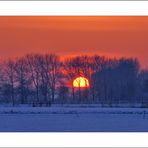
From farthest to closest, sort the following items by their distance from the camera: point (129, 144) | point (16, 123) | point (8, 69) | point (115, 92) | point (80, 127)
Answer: point (115, 92), point (8, 69), point (16, 123), point (80, 127), point (129, 144)

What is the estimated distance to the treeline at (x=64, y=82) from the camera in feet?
111

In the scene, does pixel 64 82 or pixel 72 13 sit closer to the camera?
pixel 72 13

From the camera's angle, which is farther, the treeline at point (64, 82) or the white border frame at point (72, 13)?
the treeline at point (64, 82)

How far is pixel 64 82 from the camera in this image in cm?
3516

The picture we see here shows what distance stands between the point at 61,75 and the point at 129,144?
27911mm

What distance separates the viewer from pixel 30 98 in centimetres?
3531

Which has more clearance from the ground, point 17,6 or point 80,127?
point 17,6

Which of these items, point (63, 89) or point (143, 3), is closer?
point (143, 3)

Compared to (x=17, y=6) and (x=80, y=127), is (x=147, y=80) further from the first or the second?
(x=17, y=6)

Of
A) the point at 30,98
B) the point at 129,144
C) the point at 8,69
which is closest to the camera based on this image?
the point at 129,144

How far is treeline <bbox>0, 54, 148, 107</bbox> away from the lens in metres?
33.8

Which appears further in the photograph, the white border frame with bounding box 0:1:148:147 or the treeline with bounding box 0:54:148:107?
the treeline with bounding box 0:54:148:107

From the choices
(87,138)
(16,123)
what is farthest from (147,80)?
(87,138)

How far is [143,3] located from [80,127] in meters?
6.30
